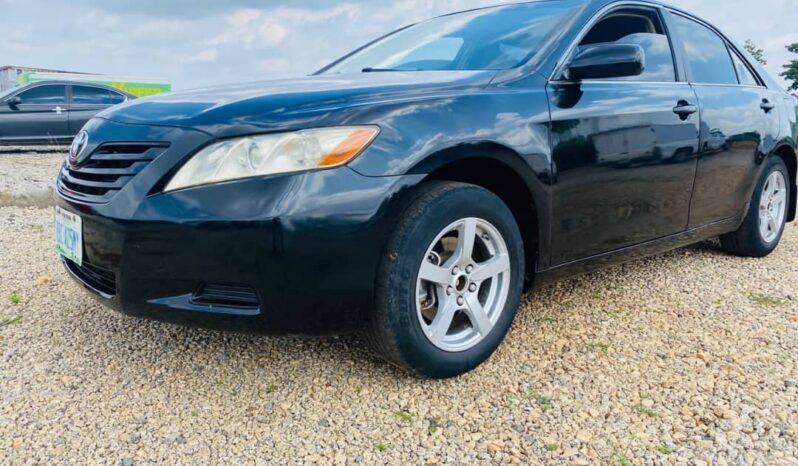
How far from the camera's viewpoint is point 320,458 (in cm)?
185

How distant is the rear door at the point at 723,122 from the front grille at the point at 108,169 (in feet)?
8.95

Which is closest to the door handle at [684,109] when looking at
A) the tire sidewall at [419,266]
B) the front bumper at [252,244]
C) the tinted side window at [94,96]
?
the tire sidewall at [419,266]

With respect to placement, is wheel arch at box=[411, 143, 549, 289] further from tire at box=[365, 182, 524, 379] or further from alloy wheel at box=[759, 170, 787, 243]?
alloy wheel at box=[759, 170, 787, 243]

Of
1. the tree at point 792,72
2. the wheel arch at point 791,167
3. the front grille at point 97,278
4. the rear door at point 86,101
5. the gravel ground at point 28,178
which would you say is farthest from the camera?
the tree at point 792,72

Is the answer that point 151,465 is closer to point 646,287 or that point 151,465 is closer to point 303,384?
point 303,384

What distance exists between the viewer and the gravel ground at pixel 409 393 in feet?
6.20

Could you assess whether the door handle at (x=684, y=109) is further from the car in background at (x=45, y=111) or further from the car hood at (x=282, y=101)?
the car in background at (x=45, y=111)

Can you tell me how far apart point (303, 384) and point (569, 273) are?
1.25 meters

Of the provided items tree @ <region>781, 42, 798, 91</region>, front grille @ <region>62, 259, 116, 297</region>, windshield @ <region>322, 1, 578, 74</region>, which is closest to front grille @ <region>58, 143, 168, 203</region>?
front grille @ <region>62, 259, 116, 297</region>

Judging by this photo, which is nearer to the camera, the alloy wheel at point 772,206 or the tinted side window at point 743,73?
the tinted side window at point 743,73

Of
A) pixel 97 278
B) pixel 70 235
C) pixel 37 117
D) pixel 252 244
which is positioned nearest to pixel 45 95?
pixel 37 117

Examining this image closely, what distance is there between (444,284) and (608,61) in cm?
116

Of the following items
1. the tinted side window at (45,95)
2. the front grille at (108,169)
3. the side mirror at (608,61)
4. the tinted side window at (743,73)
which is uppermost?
the tinted side window at (45,95)

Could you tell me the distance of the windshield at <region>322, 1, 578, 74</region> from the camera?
2.78 meters
